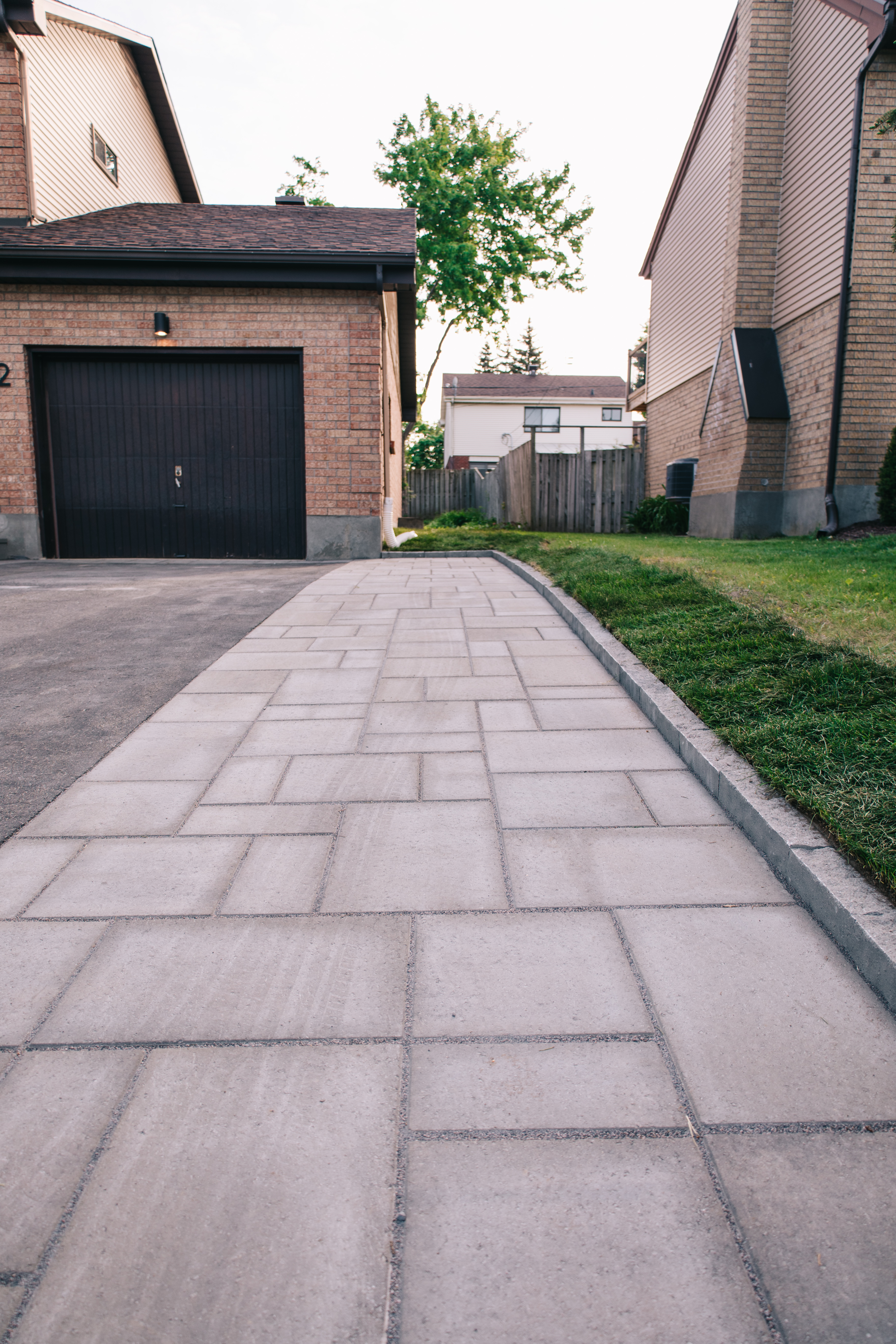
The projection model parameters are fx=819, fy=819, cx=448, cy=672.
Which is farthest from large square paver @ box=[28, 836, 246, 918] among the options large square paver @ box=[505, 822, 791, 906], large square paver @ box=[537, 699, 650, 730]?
large square paver @ box=[537, 699, 650, 730]

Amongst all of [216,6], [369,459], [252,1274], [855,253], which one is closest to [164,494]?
[369,459]

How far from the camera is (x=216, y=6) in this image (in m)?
11.3

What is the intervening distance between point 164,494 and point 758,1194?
37.0ft

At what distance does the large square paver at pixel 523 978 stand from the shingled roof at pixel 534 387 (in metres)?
39.1

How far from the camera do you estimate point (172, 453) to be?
36.4ft

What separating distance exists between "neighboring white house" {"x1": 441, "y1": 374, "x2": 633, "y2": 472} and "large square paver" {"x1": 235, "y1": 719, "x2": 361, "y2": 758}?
35.5 metres

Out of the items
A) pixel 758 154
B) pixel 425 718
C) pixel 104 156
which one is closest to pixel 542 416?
pixel 758 154

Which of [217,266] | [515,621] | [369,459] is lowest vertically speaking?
[515,621]

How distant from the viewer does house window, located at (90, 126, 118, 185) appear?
13141mm

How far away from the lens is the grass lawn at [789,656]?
2463mm

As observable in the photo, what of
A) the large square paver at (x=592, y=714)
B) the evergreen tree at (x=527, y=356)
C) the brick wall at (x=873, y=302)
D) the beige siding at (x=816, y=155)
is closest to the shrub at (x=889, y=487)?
the brick wall at (x=873, y=302)

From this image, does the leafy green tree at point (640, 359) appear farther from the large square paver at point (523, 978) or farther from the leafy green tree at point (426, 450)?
the large square paver at point (523, 978)

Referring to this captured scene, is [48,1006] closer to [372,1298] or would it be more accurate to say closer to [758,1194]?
[372,1298]

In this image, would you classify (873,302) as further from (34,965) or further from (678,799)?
(34,965)
